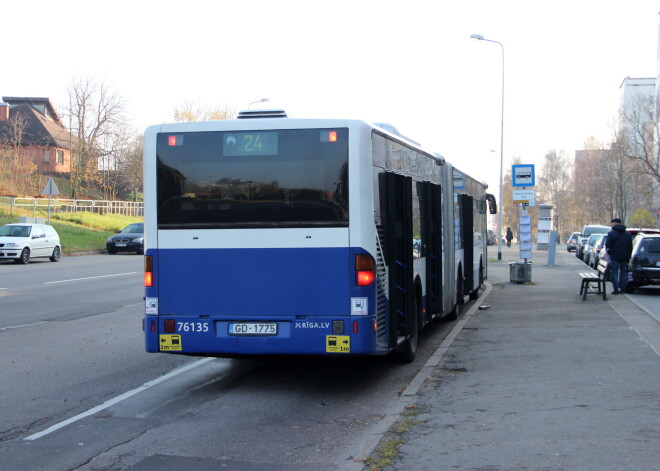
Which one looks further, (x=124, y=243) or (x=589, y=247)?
(x=589, y=247)

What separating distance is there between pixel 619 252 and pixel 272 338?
48.9 feet

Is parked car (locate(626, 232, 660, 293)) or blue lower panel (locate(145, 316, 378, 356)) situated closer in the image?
blue lower panel (locate(145, 316, 378, 356))

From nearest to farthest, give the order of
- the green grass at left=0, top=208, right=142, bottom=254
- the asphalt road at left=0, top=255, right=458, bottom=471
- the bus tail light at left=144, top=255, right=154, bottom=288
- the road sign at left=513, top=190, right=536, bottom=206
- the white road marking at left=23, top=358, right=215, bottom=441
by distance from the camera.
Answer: the asphalt road at left=0, top=255, right=458, bottom=471, the white road marking at left=23, top=358, right=215, bottom=441, the bus tail light at left=144, top=255, right=154, bottom=288, the road sign at left=513, top=190, right=536, bottom=206, the green grass at left=0, top=208, right=142, bottom=254

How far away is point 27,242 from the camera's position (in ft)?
105

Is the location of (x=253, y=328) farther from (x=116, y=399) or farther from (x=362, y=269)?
(x=116, y=399)

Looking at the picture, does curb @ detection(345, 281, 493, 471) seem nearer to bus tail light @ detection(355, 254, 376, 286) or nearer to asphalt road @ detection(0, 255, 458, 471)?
asphalt road @ detection(0, 255, 458, 471)

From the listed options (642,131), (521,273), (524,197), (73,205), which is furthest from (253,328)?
(642,131)

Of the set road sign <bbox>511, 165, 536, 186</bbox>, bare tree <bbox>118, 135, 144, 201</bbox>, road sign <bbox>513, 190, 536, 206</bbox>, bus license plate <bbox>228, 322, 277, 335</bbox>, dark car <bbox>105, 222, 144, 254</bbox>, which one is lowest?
bus license plate <bbox>228, 322, 277, 335</bbox>

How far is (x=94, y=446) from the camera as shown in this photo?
6457mm

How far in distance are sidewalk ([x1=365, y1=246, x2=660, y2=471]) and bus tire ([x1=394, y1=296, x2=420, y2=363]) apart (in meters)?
0.41

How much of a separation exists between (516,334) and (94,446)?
7.97m

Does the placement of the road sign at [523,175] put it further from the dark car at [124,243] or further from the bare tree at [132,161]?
the bare tree at [132,161]

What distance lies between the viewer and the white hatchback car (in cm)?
3156

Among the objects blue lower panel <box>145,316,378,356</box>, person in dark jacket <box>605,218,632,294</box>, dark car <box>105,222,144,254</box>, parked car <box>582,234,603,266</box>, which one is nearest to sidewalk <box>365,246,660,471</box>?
blue lower panel <box>145,316,378,356</box>
